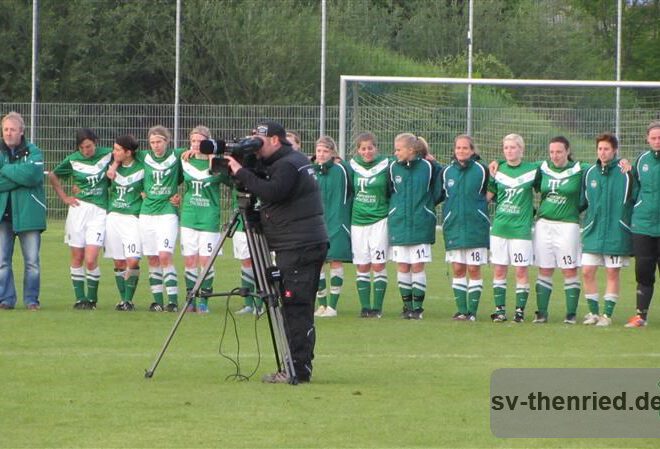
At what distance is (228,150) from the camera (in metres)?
11.3

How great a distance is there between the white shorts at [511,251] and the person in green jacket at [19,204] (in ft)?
17.1

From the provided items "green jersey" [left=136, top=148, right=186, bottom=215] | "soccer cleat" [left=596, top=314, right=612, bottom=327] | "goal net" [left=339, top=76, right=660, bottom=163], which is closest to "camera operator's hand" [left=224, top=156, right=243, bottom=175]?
"green jersey" [left=136, top=148, right=186, bottom=215]

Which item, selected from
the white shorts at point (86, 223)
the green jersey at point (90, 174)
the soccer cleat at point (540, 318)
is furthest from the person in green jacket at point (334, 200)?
the white shorts at point (86, 223)

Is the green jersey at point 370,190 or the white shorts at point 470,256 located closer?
the white shorts at point 470,256

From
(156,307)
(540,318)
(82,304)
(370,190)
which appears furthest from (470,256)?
(82,304)

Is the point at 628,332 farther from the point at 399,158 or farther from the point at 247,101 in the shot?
the point at 247,101

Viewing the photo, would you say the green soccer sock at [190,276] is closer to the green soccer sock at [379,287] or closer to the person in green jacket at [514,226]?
the green soccer sock at [379,287]

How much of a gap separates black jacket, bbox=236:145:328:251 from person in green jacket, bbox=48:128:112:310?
5.88 meters

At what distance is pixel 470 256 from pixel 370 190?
4.65 feet

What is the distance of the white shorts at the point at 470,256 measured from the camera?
54.1ft

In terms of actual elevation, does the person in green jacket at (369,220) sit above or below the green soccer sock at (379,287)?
above

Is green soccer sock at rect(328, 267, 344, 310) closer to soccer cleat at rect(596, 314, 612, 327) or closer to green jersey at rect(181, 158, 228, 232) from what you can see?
green jersey at rect(181, 158, 228, 232)

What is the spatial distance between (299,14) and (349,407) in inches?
1148

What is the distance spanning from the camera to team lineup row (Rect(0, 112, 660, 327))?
52.6ft
